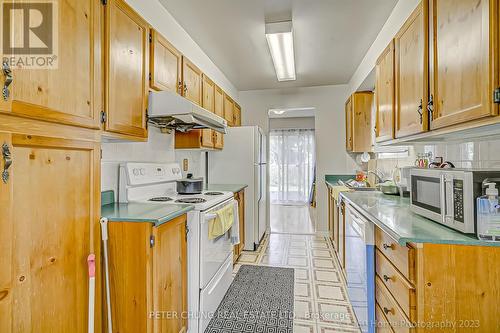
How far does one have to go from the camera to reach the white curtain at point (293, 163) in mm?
7293

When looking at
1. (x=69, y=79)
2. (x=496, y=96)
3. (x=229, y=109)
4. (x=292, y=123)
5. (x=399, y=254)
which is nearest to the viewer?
(x=496, y=96)

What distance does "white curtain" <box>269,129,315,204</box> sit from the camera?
287 inches

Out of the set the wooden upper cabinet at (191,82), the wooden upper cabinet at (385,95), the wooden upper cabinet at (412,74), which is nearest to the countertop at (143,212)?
the wooden upper cabinet at (191,82)

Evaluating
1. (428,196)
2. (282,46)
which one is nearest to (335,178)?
(282,46)

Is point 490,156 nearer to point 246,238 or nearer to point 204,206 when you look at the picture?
point 204,206

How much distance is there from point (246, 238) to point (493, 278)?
2.82 m

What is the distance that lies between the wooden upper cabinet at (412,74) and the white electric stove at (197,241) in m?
1.49

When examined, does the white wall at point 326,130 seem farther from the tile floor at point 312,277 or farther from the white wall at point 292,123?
the white wall at point 292,123

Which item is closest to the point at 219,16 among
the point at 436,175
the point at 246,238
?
the point at 436,175

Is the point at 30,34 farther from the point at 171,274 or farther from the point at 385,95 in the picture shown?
the point at 385,95

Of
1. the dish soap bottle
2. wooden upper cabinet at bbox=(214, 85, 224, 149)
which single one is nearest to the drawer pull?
the dish soap bottle

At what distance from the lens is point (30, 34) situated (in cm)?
93

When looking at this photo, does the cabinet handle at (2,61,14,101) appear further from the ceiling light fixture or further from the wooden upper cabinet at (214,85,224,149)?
the wooden upper cabinet at (214,85,224,149)

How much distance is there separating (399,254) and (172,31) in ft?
7.98
